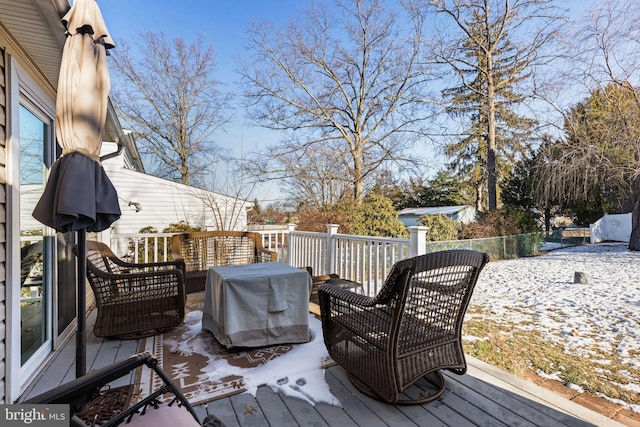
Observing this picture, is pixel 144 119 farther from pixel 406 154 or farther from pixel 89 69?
pixel 89 69

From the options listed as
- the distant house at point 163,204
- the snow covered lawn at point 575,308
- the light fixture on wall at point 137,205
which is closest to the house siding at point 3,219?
the snow covered lawn at point 575,308

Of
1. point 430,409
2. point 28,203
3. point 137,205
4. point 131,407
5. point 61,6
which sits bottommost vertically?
point 430,409

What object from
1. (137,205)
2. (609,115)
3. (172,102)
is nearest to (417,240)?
(137,205)

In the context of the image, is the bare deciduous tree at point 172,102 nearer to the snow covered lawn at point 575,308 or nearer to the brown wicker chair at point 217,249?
the brown wicker chair at point 217,249

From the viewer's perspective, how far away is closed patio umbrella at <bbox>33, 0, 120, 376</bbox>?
1691 mm

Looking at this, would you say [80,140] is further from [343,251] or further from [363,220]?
[363,220]

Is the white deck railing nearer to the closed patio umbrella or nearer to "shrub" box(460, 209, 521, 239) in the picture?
the closed patio umbrella

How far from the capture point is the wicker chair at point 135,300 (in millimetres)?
2990

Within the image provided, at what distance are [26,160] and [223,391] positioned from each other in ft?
7.07

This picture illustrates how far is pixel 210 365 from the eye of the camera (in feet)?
8.36

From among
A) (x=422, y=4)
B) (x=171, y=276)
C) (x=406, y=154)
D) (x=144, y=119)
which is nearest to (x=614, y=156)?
(x=406, y=154)

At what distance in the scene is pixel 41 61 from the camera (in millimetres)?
2455

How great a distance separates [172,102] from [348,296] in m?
14.8

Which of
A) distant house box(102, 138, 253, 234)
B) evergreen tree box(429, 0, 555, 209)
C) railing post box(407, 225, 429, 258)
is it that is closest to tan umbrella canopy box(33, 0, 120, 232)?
railing post box(407, 225, 429, 258)
